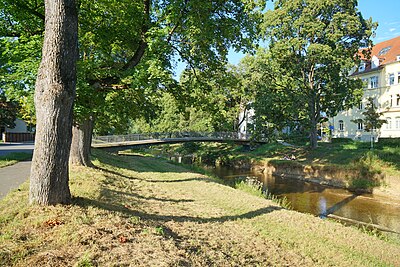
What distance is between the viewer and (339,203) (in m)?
17.4

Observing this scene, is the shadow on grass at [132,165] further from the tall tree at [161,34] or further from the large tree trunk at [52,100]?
the large tree trunk at [52,100]

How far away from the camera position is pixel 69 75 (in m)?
5.58

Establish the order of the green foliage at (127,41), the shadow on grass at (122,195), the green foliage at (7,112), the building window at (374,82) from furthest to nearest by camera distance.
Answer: the building window at (374,82) → the green foliage at (7,112) → the green foliage at (127,41) → the shadow on grass at (122,195)

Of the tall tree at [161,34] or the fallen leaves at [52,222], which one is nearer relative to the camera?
the fallen leaves at [52,222]

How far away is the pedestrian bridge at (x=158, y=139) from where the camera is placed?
2667 cm

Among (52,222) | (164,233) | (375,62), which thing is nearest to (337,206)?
(164,233)

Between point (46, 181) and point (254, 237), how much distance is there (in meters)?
4.72

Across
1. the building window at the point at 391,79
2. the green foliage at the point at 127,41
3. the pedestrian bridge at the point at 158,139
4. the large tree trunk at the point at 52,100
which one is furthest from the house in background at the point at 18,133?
the building window at the point at 391,79

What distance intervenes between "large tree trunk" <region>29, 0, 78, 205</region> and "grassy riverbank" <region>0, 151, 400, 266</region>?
20.5 inches

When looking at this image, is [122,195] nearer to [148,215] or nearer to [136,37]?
[148,215]

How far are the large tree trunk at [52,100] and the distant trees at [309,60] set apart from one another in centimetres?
2420

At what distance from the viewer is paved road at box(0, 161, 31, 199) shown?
795cm

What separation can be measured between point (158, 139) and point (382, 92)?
3289 cm

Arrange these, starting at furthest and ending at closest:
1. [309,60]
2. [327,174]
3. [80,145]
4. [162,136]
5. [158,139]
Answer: [162,136] < [158,139] < [309,60] < [327,174] < [80,145]
